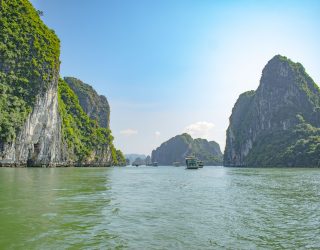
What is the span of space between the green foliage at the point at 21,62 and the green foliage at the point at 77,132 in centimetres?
3208

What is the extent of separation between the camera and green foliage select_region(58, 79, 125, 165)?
124 m

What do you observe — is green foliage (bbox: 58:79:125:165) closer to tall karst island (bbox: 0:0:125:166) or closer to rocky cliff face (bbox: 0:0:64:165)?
tall karst island (bbox: 0:0:125:166)

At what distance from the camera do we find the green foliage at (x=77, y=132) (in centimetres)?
12449

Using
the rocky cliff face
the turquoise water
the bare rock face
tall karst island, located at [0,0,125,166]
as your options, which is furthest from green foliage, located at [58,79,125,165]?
the turquoise water

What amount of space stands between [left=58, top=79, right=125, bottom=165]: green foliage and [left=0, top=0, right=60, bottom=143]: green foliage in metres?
32.1

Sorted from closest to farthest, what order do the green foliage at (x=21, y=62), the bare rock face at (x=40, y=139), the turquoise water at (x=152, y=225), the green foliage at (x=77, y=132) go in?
the turquoise water at (x=152, y=225) < the green foliage at (x=21, y=62) < the bare rock face at (x=40, y=139) < the green foliage at (x=77, y=132)

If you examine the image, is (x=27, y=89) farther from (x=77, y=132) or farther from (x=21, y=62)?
(x=77, y=132)

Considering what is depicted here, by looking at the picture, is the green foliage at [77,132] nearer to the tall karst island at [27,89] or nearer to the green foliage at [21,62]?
the tall karst island at [27,89]

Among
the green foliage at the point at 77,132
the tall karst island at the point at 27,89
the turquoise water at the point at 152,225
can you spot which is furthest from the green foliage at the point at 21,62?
the turquoise water at the point at 152,225

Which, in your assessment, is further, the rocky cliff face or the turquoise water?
the rocky cliff face

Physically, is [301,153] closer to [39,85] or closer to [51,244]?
[39,85]

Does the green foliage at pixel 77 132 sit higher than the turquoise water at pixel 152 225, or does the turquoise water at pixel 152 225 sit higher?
the green foliage at pixel 77 132

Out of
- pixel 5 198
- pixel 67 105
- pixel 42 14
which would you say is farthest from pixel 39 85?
pixel 5 198

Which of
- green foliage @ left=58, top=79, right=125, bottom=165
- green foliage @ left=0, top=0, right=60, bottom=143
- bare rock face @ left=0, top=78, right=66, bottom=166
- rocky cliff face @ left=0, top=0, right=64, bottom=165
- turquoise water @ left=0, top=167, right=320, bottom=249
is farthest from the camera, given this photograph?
green foliage @ left=58, top=79, right=125, bottom=165
